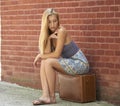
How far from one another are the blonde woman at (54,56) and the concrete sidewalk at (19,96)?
26 centimetres

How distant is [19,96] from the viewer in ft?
22.7

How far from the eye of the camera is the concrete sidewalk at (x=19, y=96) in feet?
20.7

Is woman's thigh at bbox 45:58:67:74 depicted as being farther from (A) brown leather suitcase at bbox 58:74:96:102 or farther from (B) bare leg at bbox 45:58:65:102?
(A) brown leather suitcase at bbox 58:74:96:102

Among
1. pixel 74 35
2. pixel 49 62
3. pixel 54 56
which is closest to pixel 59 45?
pixel 54 56

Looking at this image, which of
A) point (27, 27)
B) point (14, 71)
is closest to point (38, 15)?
point (27, 27)

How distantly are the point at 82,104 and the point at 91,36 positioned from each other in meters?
1.06

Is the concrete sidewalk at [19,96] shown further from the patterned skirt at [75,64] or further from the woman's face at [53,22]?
the woman's face at [53,22]

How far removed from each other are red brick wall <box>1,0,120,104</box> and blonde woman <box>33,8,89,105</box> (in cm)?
31

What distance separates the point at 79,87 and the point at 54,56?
569 millimetres

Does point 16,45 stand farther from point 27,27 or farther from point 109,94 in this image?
point 109,94

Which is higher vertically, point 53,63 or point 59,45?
point 59,45

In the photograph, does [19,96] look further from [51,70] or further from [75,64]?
[75,64]

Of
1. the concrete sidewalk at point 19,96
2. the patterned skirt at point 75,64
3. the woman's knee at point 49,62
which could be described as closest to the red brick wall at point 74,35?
the concrete sidewalk at point 19,96

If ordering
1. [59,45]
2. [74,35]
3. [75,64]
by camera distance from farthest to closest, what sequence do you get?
[74,35]
[75,64]
[59,45]
